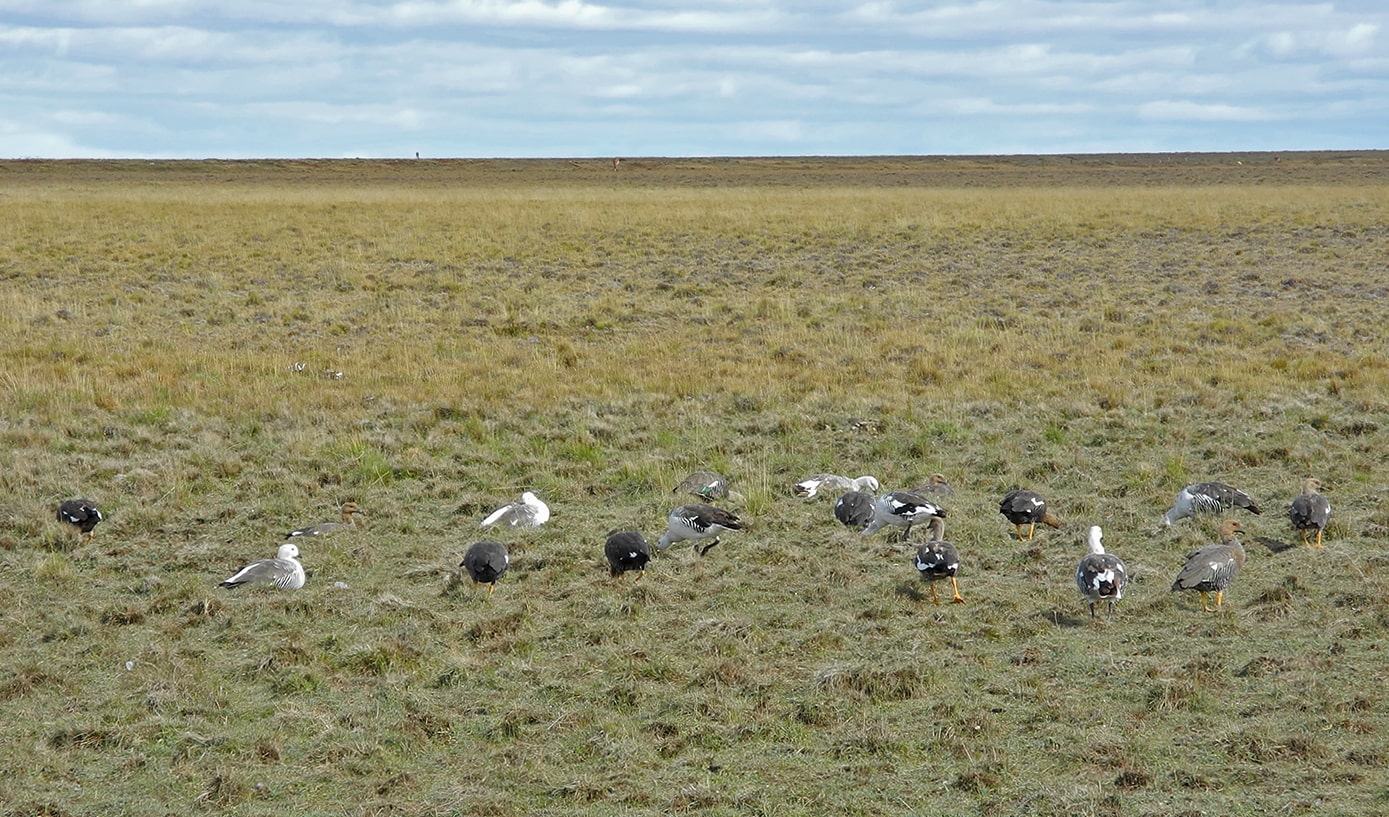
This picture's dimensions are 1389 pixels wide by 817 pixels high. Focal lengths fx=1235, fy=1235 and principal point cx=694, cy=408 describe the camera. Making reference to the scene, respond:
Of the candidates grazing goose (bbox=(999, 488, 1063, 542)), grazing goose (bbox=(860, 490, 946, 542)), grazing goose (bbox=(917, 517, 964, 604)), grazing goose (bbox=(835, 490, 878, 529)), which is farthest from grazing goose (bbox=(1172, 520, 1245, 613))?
grazing goose (bbox=(835, 490, 878, 529))

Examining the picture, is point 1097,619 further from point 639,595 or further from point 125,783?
point 125,783

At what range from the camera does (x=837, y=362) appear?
65.7ft

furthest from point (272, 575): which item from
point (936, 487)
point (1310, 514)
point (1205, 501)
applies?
point (1310, 514)

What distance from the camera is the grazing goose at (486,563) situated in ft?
31.9

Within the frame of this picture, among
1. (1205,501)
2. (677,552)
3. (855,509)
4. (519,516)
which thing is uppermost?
(1205,501)

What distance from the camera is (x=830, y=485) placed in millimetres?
12539

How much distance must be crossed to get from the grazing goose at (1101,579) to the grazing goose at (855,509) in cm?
251

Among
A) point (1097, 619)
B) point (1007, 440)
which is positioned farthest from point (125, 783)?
point (1007, 440)

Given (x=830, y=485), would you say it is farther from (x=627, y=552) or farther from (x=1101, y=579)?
(x=1101, y=579)

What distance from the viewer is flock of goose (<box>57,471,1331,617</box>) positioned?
9108mm

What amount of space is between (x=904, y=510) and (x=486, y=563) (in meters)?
3.64

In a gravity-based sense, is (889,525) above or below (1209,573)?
below

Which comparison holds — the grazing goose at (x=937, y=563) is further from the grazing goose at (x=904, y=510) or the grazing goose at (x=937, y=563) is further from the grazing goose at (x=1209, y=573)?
the grazing goose at (x=1209, y=573)

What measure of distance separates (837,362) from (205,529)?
1098 cm
